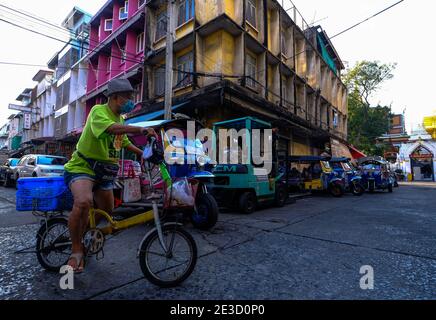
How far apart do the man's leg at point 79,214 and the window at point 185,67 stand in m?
10.4

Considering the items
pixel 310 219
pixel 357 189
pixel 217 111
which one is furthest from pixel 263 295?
pixel 357 189

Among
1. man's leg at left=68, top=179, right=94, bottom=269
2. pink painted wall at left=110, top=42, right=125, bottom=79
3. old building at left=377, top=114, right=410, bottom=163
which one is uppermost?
pink painted wall at left=110, top=42, right=125, bottom=79

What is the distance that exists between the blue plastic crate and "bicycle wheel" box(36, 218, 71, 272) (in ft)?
0.57

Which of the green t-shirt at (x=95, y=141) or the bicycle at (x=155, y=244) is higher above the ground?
the green t-shirt at (x=95, y=141)

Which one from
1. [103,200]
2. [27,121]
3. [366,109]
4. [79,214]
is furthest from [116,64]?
[366,109]

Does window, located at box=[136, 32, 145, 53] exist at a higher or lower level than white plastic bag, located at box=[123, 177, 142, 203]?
higher

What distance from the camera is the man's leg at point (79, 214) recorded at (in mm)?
2427

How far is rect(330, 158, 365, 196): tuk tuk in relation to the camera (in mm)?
13845

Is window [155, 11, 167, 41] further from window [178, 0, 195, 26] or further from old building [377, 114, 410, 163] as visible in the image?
old building [377, 114, 410, 163]

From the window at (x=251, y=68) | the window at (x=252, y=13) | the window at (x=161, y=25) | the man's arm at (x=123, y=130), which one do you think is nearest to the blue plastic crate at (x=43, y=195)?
the man's arm at (x=123, y=130)

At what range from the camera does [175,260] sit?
2580 mm

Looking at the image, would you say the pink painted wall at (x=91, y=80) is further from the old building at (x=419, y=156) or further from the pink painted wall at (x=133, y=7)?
the old building at (x=419, y=156)

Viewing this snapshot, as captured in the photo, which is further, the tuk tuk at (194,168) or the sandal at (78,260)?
the tuk tuk at (194,168)

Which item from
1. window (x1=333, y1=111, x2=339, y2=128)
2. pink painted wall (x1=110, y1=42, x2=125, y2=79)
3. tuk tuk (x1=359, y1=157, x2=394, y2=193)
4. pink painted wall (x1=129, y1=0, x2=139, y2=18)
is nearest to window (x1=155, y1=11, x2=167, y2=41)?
pink painted wall (x1=129, y1=0, x2=139, y2=18)
